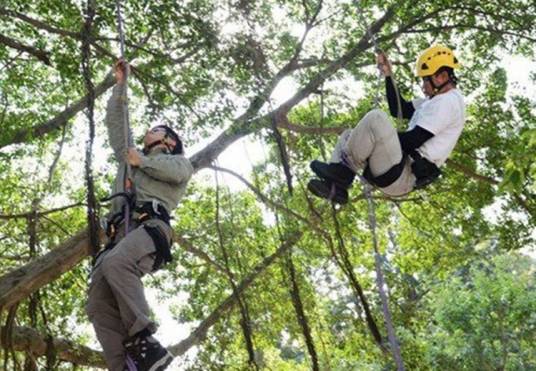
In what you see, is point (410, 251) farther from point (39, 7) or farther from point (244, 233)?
point (39, 7)

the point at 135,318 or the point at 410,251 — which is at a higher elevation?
the point at 410,251

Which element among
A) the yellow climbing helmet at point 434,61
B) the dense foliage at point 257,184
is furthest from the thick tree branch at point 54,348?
the yellow climbing helmet at point 434,61

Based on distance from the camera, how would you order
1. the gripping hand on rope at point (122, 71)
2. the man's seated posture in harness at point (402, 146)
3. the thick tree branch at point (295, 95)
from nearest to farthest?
the gripping hand on rope at point (122, 71) → the man's seated posture in harness at point (402, 146) → the thick tree branch at point (295, 95)

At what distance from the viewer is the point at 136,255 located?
289 centimetres

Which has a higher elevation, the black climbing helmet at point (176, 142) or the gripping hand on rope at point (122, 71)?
the gripping hand on rope at point (122, 71)

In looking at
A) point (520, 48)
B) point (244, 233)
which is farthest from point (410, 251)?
point (520, 48)

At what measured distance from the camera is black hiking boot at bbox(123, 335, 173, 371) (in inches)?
107

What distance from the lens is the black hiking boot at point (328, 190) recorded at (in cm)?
368

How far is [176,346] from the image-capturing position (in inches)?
272

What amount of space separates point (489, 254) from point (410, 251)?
1685 centimetres

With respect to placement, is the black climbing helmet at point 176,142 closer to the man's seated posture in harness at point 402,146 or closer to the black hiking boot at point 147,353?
the man's seated posture in harness at point 402,146

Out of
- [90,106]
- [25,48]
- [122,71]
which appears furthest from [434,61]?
[25,48]

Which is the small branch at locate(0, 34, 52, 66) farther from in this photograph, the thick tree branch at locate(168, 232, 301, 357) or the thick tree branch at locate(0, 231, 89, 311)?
the thick tree branch at locate(168, 232, 301, 357)

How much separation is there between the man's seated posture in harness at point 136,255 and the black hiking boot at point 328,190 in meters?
0.79
